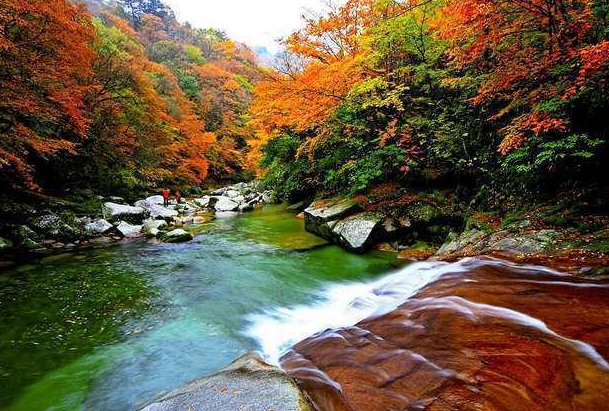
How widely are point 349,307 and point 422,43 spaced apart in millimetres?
7557

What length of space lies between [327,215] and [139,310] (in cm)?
559

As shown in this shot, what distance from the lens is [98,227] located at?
33.9ft

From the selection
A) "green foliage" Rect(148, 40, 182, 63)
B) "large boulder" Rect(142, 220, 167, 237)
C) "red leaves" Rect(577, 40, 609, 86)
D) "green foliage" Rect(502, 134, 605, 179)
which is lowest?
"large boulder" Rect(142, 220, 167, 237)

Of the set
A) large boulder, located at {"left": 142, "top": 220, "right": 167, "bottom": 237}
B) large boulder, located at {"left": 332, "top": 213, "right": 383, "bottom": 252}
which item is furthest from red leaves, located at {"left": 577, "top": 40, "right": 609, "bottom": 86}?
large boulder, located at {"left": 142, "top": 220, "right": 167, "bottom": 237}

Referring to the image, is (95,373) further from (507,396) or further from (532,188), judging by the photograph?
(532,188)

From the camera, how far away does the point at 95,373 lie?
3.57 meters

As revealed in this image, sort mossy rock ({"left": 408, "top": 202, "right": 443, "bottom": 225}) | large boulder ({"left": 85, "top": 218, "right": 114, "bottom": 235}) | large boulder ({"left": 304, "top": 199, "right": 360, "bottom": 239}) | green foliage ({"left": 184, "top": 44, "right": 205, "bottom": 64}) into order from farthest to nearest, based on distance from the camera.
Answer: green foliage ({"left": 184, "top": 44, "right": 205, "bottom": 64}), large boulder ({"left": 85, "top": 218, "right": 114, "bottom": 235}), large boulder ({"left": 304, "top": 199, "right": 360, "bottom": 239}), mossy rock ({"left": 408, "top": 202, "right": 443, "bottom": 225})

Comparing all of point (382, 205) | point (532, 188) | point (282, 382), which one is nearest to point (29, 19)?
point (382, 205)

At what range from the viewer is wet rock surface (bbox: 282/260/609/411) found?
2.26 metres

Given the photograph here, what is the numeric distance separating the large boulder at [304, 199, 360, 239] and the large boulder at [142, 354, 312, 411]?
6.63 meters

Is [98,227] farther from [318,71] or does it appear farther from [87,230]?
[318,71]

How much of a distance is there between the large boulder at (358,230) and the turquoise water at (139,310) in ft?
1.01

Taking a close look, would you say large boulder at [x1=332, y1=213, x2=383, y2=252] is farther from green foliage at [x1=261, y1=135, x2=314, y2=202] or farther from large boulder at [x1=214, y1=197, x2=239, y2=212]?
large boulder at [x1=214, y1=197, x2=239, y2=212]

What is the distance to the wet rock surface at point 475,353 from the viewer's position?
2.26 meters
